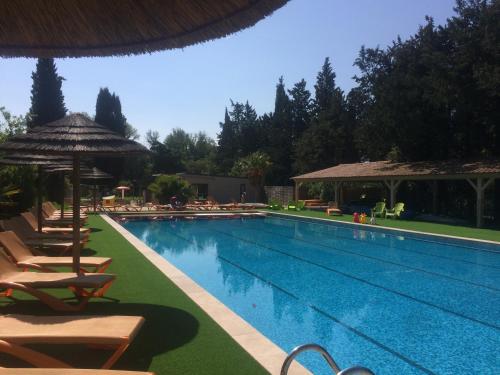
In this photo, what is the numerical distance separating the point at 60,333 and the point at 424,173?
20.6 meters

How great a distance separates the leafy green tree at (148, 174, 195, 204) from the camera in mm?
30766

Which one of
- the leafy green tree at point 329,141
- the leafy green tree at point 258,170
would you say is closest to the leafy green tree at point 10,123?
the leafy green tree at point 258,170

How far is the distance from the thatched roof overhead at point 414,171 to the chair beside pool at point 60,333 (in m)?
18.0

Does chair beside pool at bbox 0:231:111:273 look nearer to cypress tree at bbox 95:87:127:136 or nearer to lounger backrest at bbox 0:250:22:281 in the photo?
lounger backrest at bbox 0:250:22:281

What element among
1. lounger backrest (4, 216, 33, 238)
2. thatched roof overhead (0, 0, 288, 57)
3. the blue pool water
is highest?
thatched roof overhead (0, 0, 288, 57)

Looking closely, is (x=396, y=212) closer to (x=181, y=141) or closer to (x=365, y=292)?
(x=365, y=292)

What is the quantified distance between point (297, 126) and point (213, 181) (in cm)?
1968

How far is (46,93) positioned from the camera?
111 ft

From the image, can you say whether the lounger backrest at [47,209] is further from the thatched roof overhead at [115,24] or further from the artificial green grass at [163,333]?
the thatched roof overhead at [115,24]

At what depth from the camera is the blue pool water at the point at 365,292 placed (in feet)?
20.3

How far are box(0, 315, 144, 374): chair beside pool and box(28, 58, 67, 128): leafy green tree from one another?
1283 inches

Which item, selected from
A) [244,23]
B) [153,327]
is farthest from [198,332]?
[244,23]

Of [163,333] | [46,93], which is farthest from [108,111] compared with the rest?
[163,333]

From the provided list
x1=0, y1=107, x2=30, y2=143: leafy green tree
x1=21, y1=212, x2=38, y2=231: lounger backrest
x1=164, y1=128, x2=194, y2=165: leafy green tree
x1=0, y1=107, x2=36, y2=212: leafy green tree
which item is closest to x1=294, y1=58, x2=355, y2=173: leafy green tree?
x1=164, y1=128, x2=194, y2=165: leafy green tree
